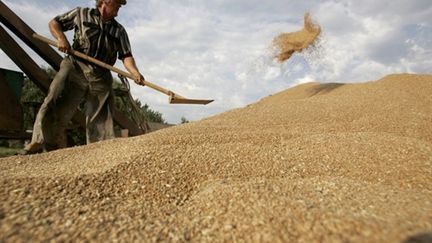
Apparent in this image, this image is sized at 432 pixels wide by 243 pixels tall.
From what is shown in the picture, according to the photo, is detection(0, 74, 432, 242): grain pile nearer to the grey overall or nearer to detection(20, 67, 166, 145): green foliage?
the grey overall

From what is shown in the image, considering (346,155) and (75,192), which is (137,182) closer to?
(75,192)

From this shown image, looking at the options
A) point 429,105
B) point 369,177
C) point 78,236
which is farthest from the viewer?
point 429,105

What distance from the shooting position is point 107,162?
7.39 feet

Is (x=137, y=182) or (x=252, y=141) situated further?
(x=252, y=141)

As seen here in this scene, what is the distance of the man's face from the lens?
12.0 feet

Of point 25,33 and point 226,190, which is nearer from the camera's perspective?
point 226,190

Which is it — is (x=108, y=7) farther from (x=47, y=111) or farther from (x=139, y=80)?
(x=47, y=111)

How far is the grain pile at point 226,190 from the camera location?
1271 mm

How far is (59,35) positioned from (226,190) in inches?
103

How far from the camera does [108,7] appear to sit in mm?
3668

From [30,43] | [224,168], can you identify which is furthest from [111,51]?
[224,168]

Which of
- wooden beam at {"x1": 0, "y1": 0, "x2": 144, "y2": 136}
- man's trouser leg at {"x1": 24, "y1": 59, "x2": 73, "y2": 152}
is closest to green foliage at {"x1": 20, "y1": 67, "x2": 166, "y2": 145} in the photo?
wooden beam at {"x1": 0, "y1": 0, "x2": 144, "y2": 136}

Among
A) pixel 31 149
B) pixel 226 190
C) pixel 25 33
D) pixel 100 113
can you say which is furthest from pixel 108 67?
pixel 226 190

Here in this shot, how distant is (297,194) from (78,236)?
0.90 m
